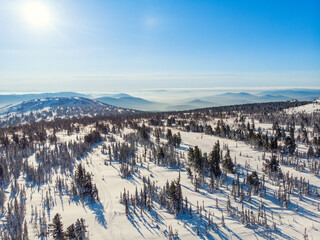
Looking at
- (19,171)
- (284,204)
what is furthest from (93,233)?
(19,171)

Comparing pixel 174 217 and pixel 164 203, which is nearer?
pixel 174 217

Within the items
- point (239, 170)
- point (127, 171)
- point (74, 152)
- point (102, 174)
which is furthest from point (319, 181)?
point (74, 152)

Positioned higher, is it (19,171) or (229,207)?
(229,207)

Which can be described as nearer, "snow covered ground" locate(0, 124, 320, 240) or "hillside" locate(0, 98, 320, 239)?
"snow covered ground" locate(0, 124, 320, 240)

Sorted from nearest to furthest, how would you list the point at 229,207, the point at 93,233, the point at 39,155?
the point at 93,233, the point at 229,207, the point at 39,155

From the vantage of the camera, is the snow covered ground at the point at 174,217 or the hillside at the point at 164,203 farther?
the hillside at the point at 164,203

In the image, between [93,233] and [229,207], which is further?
[229,207]

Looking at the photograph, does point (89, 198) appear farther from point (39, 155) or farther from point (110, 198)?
point (39, 155)

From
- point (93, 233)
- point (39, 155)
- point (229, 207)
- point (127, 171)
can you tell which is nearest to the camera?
point (93, 233)

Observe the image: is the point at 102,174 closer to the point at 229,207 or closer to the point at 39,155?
the point at 229,207
